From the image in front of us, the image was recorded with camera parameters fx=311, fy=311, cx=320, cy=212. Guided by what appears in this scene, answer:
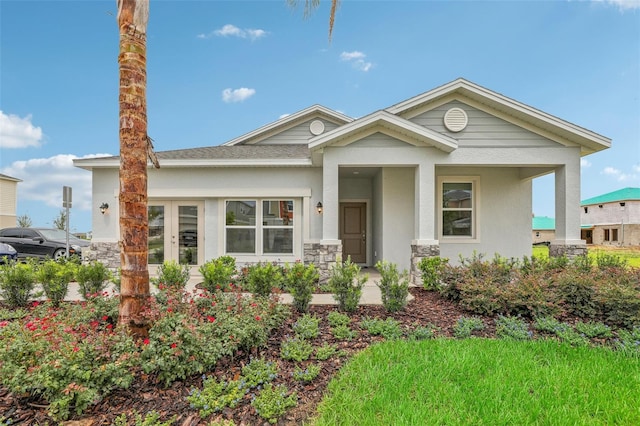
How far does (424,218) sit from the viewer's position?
820cm

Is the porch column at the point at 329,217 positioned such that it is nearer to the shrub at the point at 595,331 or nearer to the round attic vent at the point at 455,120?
the round attic vent at the point at 455,120

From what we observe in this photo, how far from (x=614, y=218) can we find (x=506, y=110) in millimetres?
31862

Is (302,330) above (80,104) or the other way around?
the other way around

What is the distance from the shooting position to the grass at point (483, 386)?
102 inches

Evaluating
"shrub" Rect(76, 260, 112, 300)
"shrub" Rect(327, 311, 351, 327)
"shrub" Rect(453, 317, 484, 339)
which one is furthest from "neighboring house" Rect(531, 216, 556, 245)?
"shrub" Rect(76, 260, 112, 300)

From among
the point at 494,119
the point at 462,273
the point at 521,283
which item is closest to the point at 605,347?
the point at 521,283

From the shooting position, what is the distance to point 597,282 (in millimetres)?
5246

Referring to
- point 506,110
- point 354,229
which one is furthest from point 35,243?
point 506,110

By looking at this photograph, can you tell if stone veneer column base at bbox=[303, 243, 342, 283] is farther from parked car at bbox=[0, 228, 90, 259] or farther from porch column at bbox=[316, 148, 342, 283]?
parked car at bbox=[0, 228, 90, 259]

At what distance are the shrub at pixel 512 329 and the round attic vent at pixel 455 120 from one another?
5666 mm

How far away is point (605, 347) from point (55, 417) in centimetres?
595

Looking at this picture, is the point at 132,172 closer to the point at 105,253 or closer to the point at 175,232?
the point at 175,232

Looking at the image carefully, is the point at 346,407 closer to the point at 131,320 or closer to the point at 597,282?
the point at 131,320

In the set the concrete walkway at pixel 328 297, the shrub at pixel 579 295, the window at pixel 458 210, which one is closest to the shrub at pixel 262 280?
the concrete walkway at pixel 328 297
